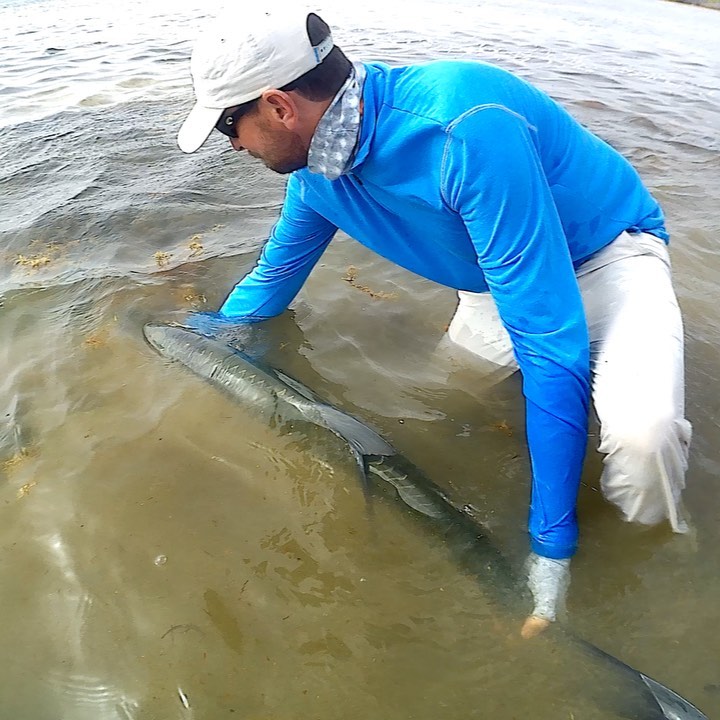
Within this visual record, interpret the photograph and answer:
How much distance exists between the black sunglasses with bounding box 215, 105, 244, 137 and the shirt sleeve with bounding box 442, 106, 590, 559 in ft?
2.24

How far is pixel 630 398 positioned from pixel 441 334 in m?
1.72

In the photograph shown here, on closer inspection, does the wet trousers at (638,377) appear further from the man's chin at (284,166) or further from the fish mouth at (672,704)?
the man's chin at (284,166)

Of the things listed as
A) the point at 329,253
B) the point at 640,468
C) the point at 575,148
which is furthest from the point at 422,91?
the point at 329,253

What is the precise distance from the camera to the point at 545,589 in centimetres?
236

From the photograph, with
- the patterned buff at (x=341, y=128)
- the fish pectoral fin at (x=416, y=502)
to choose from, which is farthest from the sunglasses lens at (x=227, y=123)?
the fish pectoral fin at (x=416, y=502)

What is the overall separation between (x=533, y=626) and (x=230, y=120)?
1.97 meters

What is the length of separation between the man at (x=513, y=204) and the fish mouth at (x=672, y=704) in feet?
1.22

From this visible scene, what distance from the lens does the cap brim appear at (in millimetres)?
2170

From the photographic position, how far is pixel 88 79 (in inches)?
360

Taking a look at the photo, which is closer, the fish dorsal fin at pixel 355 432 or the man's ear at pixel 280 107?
the man's ear at pixel 280 107

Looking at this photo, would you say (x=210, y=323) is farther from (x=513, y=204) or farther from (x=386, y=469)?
(x=513, y=204)

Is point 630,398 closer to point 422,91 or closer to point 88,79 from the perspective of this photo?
point 422,91

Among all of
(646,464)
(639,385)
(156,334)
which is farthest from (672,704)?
(156,334)

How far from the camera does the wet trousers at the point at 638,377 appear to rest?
7.54 feet
